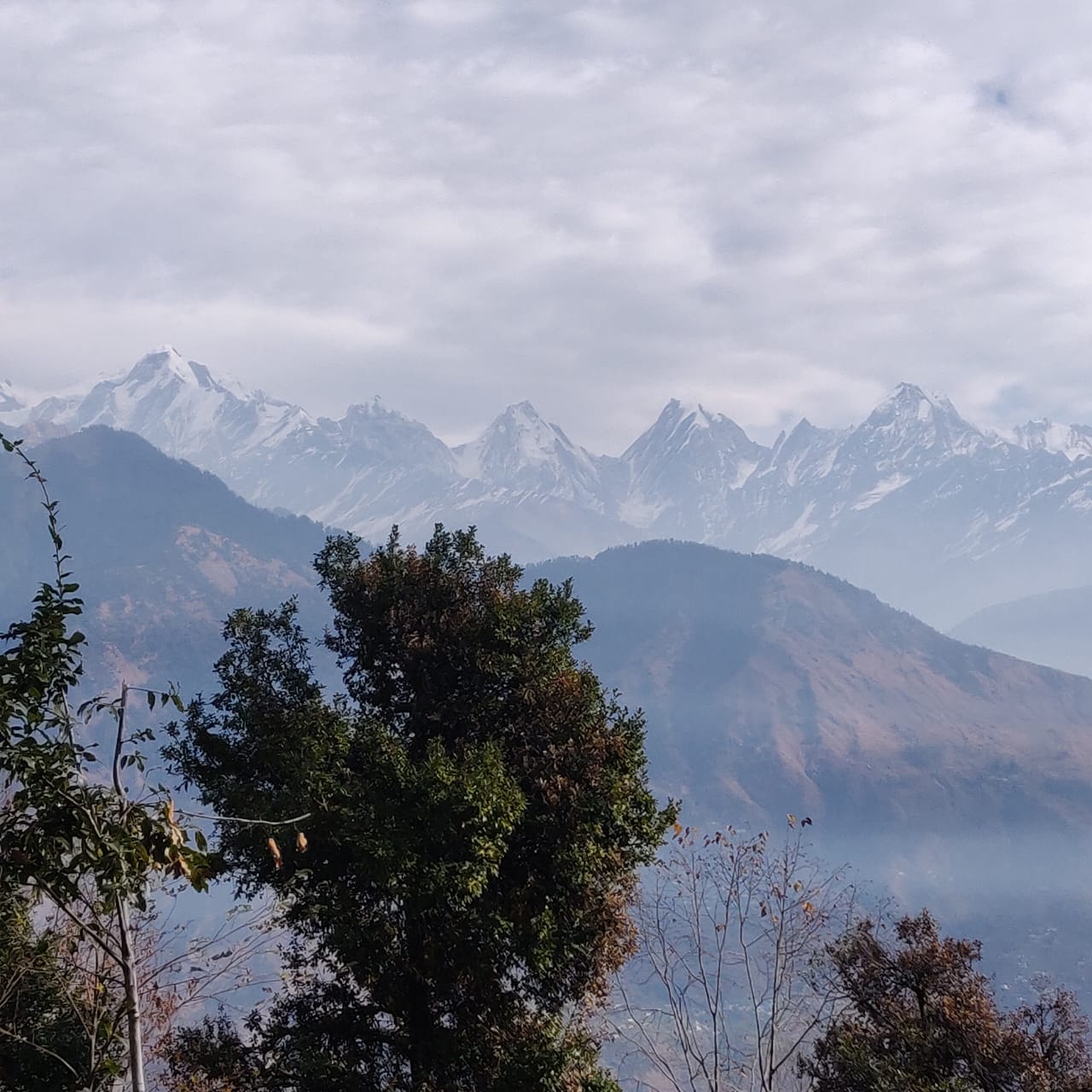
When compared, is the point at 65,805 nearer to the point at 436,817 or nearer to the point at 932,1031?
the point at 436,817

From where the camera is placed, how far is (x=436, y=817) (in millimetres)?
12555

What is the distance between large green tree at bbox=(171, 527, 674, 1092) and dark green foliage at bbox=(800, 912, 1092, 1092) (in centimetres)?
302

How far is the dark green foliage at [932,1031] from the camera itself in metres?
12.7

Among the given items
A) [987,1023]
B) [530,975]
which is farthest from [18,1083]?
[987,1023]

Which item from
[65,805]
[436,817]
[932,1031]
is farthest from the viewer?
[932,1031]

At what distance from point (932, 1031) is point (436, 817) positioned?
6.49 metres

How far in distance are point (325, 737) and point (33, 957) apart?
4.03m

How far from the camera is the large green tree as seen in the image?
12.8m

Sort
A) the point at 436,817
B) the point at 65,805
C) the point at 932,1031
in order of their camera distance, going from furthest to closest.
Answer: the point at 932,1031, the point at 436,817, the point at 65,805

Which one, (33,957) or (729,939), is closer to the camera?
(33,957)

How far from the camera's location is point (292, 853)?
13.7 metres

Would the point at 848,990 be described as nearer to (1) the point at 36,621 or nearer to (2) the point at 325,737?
(2) the point at 325,737

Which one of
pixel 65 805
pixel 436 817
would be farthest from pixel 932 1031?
pixel 65 805

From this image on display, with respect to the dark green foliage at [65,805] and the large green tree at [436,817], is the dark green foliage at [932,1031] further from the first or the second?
the dark green foliage at [65,805]
